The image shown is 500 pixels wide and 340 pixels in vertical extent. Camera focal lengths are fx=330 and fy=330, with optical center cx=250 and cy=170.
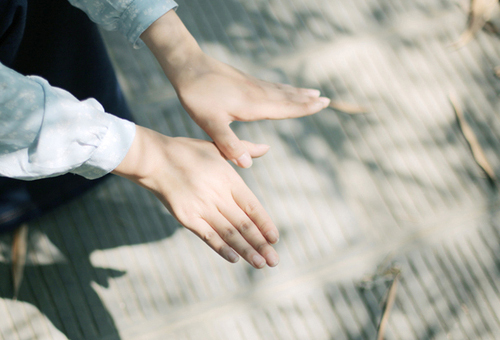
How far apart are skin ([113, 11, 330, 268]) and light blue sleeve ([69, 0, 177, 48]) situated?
22mm

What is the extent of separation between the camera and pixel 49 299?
3.40 ft

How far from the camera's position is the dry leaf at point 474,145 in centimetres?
126

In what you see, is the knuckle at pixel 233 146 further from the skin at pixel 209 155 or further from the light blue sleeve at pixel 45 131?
the light blue sleeve at pixel 45 131

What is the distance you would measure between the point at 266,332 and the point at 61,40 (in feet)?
3.30

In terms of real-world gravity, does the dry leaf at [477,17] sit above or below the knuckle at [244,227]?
above

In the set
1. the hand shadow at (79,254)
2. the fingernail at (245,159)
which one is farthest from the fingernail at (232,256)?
the hand shadow at (79,254)

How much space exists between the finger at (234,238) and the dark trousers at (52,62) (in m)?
0.49

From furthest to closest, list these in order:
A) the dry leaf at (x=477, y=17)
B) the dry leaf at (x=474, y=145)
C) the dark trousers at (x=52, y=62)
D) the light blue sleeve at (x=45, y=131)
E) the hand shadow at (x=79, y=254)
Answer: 1. the dry leaf at (x=477, y=17)
2. the dry leaf at (x=474, y=145)
3. the hand shadow at (x=79, y=254)
4. the dark trousers at (x=52, y=62)
5. the light blue sleeve at (x=45, y=131)

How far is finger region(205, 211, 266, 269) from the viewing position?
0.72 m

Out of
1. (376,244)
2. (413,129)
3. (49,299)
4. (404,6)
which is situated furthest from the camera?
(404,6)

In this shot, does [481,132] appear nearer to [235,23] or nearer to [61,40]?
[235,23]

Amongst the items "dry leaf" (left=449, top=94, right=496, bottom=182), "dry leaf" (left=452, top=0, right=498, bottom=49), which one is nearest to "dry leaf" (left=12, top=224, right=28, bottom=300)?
"dry leaf" (left=449, top=94, right=496, bottom=182)

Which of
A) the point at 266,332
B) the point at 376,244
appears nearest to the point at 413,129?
the point at 376,244

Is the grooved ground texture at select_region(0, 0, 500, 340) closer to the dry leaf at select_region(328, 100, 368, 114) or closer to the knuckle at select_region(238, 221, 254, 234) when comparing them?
the dry leaf at select_region(328, 100, 368, 114)
